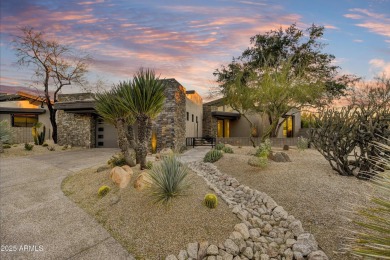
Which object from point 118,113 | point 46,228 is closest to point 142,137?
point 118,113

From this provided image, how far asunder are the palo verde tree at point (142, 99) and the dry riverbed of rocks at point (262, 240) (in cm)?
361

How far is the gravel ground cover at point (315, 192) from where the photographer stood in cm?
392

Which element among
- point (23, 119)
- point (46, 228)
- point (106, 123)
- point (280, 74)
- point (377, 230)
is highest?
point (280, 74)

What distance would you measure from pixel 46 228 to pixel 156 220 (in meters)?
2.48

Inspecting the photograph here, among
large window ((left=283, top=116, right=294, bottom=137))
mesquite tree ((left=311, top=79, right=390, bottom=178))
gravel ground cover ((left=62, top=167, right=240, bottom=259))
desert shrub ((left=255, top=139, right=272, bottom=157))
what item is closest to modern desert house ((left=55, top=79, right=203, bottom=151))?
desert shrub ((left=255, top=139, right=272, bottom=157))

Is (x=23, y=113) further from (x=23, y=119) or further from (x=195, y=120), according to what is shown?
(x=195, y=120)

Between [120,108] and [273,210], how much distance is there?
5745 mm

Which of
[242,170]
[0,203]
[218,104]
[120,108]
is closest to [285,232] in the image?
[242,170]

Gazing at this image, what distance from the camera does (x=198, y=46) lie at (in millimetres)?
10891

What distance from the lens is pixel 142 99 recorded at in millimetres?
6770

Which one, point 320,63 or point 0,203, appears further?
point 320,63

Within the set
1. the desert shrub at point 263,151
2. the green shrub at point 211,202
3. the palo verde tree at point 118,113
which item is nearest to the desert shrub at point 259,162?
the desert shrub at point 263,151

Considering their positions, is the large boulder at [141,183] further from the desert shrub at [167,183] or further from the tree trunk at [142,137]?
the tree trunk at [142,137]

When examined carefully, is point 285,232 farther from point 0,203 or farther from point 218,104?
point 218,104
